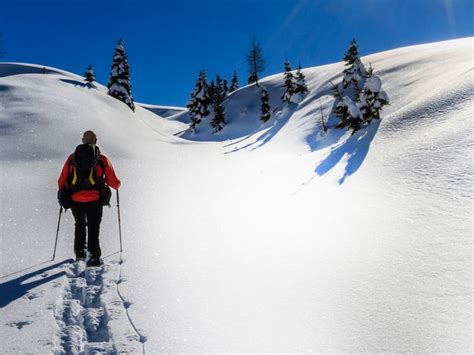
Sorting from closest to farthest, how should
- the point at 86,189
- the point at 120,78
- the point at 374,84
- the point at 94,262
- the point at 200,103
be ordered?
the point at 94,262 → the point at 86,189 → the point at 374,84 → the point at 120,78 → the point at 200,103

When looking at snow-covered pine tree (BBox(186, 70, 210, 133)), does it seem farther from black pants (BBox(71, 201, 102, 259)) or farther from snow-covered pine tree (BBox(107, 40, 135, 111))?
black pants (BBox(71, 201, 102, 259))

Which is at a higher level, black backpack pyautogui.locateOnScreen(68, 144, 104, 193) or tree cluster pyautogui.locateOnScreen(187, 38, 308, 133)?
tree cluster pyautogui.locateOnScreen(187, 38, 308, 133)

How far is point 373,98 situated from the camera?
17188 mm

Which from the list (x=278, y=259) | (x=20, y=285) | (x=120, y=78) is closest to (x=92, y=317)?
(x=20, y=285)

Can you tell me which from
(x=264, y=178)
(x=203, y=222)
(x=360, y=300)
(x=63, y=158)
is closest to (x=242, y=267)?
(x=360, y=300)

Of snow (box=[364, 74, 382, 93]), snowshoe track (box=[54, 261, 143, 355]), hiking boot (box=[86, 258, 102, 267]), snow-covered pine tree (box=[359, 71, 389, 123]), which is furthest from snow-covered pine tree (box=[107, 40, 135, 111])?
snowshoe track (box=[54, 261, 143, 355])

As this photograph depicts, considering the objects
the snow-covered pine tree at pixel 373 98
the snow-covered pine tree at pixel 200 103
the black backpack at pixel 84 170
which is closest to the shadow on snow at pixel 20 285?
the black backpack at pixel 84 170

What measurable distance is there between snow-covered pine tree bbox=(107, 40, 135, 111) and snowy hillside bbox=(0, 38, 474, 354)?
4056 cm

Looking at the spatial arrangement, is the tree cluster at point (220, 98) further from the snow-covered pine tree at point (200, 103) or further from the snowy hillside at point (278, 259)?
the snowy hillside at point (278, 259)

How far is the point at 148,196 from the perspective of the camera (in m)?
10.8

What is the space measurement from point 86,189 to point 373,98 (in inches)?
598

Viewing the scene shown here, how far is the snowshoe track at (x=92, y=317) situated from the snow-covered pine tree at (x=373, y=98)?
15.3 metres

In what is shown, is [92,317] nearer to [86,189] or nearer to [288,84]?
[86,189]

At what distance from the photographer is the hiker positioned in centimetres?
563
